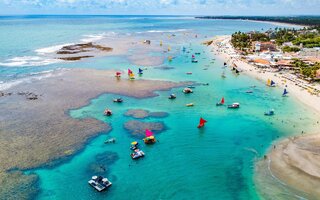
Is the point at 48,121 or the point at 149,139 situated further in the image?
the point at 48,121

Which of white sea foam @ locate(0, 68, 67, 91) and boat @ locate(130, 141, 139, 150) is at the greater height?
boat @ locate(130, 141, 139, 150)

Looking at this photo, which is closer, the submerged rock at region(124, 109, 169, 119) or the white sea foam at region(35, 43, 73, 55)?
the submerged rock at region(124, 109, 169, 119)

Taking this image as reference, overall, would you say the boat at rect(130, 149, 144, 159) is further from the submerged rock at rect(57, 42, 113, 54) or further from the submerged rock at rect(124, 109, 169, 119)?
the submerged rock at rect(57, 42, 113, 54)

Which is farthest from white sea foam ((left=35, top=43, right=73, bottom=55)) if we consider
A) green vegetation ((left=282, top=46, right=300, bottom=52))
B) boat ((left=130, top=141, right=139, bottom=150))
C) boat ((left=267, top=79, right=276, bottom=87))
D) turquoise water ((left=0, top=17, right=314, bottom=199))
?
green vegetation ((left=282, top=46, right=300, bottom=52))

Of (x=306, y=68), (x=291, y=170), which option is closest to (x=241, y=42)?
(x=306, y=68)

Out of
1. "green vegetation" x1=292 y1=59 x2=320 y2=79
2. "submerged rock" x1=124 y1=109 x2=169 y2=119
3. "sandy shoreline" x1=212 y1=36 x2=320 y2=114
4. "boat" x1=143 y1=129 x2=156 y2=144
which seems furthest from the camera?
"green vegetation" x1=292 y1=59 x2=320 y2=79

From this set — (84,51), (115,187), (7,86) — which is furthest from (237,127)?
(84,51)

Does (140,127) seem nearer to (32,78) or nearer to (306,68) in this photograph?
(32,78)
